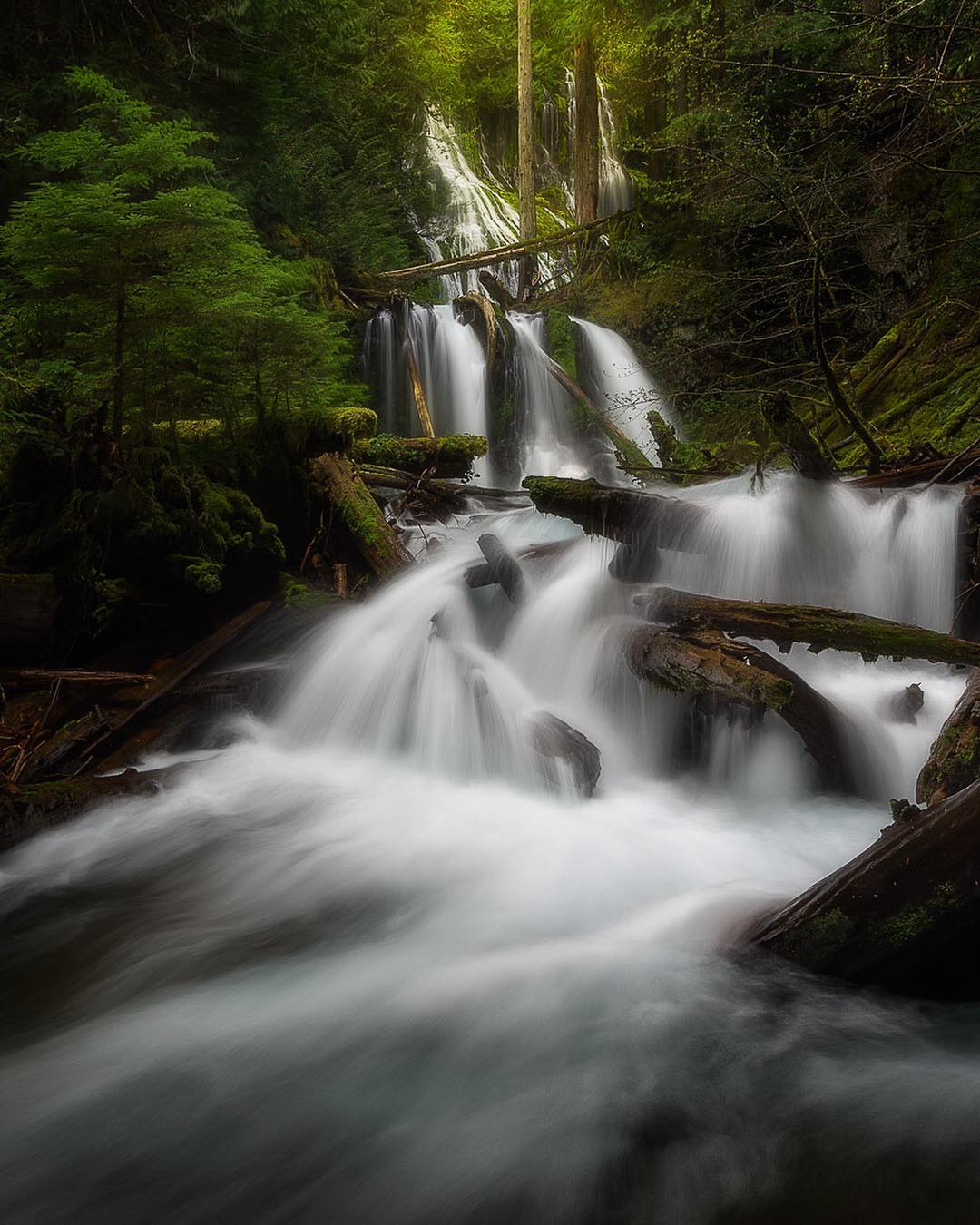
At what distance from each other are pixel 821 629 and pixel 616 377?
10.9 metres

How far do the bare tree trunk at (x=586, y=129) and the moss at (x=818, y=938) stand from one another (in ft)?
66.3

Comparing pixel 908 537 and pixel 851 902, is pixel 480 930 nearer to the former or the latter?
pixel 851 902

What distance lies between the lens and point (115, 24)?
10.1m

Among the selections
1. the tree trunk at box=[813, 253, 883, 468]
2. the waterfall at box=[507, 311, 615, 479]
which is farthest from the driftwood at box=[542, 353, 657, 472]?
the tree trunk at box=[813, 253, 883, 468]

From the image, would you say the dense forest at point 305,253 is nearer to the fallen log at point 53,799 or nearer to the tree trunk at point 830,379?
the tree trunk at point 830,379

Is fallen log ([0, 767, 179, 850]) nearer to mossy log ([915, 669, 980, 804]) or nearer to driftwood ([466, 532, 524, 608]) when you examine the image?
driftwood ([466, 532, 524, 608])

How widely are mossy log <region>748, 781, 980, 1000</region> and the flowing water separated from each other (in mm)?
116

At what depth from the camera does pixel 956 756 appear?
287cm

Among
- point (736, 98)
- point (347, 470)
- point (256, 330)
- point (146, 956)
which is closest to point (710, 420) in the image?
point (736, 98)

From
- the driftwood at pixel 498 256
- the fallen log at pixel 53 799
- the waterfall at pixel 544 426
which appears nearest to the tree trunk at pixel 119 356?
the fallen log at pixel 53 799

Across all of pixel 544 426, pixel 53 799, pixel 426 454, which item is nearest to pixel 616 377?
pixel 544 426

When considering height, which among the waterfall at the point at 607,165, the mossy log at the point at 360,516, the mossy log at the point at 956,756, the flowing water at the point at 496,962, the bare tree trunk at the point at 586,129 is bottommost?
the flowing water at the point at 496,962

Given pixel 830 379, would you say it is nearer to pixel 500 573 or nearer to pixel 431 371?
pixel 500 573

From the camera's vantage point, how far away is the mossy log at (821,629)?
3.49m
